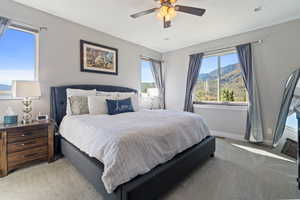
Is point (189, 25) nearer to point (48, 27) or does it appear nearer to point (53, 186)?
point (48, 27)

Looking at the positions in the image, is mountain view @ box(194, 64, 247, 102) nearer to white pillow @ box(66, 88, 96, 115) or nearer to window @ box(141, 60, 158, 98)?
window @ box(141, 60, 158, 98)

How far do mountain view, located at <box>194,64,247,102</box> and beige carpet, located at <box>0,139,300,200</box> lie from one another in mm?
1765

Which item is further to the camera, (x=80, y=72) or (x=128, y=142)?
(x=80, y=72)

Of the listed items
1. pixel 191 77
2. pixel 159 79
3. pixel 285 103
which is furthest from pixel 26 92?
pixel 285 103

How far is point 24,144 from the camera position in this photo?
6.93 feet

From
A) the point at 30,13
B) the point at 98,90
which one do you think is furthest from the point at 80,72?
the point at 30,13

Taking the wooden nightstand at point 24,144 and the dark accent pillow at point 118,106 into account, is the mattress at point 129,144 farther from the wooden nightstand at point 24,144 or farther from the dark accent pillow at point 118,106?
the dark accent pillow at point 118,106

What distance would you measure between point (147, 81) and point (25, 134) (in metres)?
3.59

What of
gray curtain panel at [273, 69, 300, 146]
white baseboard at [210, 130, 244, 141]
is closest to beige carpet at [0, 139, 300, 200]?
gray curtain panel at [273, 69, 300, 146]

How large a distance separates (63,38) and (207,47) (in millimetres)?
3736

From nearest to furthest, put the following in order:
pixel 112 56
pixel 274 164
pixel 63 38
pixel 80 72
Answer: pixel 274 164 → pixel 63 38 → pixel 80 72 → pixel 112 56

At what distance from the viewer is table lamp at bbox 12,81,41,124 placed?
2.14 metres

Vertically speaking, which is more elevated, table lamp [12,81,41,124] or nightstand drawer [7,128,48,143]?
table lamp [12,81,41,124]

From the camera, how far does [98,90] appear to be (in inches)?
132
